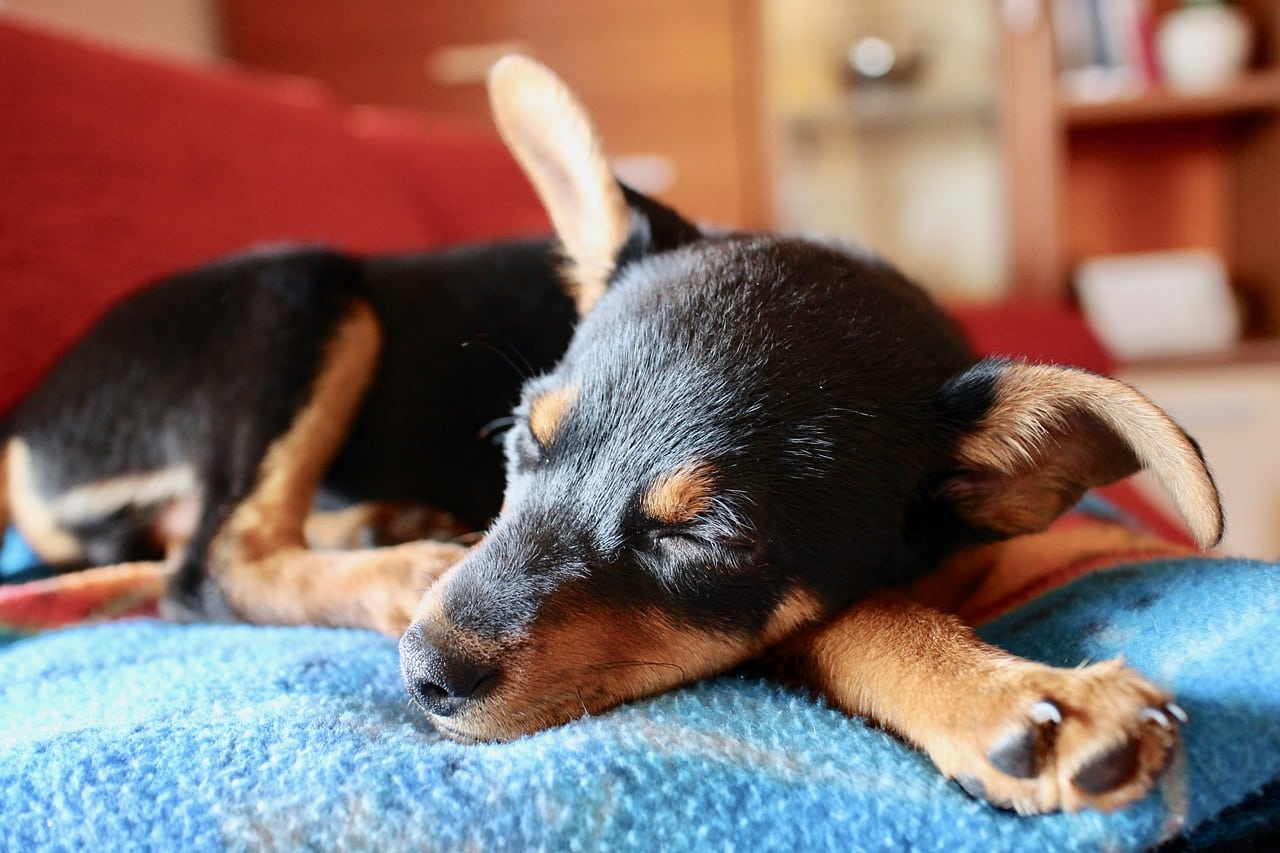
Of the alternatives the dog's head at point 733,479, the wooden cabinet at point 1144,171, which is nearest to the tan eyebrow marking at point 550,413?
the dog's head at point 733,479

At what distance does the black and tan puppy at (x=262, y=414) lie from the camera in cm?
Answer: 172

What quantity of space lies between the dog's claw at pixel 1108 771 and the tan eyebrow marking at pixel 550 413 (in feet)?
2.30

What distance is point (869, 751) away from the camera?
914 mm

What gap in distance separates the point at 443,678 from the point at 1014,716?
561 mm

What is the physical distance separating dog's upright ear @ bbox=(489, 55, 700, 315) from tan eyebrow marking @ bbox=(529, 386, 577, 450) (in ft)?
1.16

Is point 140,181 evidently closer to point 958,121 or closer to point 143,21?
point 143,21

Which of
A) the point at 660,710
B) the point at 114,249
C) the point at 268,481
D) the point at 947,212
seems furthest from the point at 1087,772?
the point at 947,212

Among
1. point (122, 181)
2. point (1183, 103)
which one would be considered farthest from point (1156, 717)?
point (1183, 103)

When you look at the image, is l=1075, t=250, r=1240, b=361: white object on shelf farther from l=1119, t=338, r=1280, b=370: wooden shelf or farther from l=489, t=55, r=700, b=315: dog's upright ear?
l=489, t=55, r=700, b=315: dog's upright ear

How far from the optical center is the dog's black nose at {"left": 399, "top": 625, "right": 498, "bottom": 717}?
1.00 m

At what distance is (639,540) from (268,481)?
89cm

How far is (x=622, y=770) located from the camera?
0.84 metres

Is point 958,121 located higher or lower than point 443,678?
higher

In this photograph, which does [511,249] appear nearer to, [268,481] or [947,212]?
[268,481]
